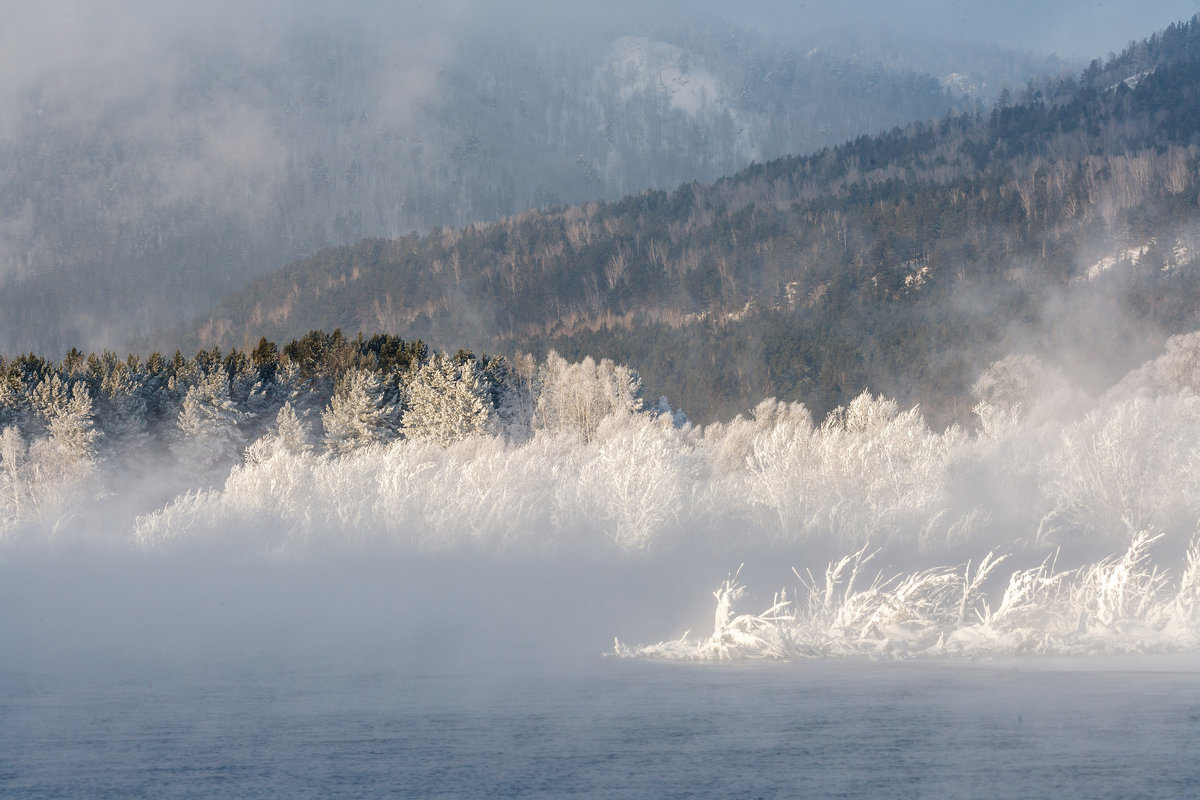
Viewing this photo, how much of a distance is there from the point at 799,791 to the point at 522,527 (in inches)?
1095

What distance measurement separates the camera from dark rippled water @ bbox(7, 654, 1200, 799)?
13.6m

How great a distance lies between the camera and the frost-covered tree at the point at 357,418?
7050cm

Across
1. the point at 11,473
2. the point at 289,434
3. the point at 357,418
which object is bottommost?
the point at 11,473

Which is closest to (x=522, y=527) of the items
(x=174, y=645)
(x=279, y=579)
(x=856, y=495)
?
(x=279, y=579)

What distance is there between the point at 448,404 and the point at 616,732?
182 ft

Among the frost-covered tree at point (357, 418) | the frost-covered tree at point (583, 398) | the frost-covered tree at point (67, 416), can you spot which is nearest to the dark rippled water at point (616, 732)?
the frost-covered tree at point (67, 416)

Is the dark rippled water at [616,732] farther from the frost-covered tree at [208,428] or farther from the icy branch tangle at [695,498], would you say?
the frost-covered tree at [208,428]

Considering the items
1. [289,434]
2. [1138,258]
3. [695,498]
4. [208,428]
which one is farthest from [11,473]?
[1138,258]

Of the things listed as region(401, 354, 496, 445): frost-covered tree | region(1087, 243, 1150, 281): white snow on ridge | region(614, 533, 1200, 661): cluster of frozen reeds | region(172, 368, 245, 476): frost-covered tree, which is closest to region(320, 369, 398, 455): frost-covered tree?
region(401, 354, 496, 445): frost-covered tree

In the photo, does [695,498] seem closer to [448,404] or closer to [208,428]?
[448,404]

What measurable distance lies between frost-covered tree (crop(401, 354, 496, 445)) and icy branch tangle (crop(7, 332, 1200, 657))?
0.13 meters

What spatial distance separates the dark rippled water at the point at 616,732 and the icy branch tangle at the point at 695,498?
313 cm

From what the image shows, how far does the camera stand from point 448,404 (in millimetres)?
71000

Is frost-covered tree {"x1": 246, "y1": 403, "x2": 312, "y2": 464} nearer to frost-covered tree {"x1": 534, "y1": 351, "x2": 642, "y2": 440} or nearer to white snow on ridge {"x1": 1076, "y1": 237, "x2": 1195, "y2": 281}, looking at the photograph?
frost-covered tree {"x1": 534, "y1": 351, "x2": 642, "y2": 440}
